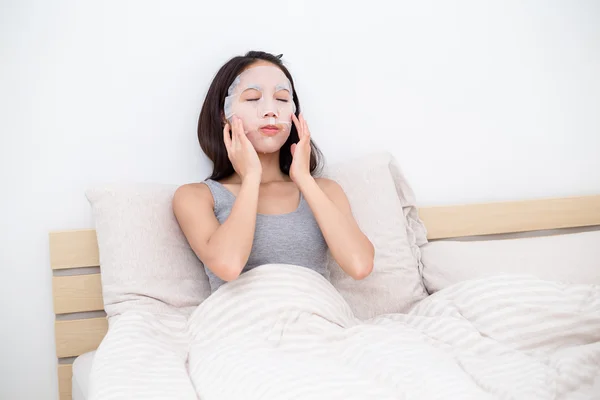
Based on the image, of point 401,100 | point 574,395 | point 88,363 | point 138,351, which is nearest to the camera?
point 574,395

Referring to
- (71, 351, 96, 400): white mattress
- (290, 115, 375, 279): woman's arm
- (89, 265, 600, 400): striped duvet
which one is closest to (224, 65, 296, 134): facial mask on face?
(290, 115, 375, 279): woman's arm

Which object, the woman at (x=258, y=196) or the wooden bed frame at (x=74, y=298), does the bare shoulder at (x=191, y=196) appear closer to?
the woman at (x=258, y=196)

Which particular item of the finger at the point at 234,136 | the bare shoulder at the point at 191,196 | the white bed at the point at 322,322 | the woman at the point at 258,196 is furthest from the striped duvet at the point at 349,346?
the finger at the point at 234,136

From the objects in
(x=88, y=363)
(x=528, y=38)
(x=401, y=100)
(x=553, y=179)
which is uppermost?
(x=528, y=38)

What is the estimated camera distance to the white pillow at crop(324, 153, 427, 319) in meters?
1.47

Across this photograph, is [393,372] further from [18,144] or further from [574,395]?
[18,144]

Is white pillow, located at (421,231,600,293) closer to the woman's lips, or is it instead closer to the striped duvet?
the striped duvet

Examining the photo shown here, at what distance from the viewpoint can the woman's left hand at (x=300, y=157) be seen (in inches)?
54.7

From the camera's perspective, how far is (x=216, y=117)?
1495 millimetres

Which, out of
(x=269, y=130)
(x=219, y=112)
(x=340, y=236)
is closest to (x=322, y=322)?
(x=340, y=236)

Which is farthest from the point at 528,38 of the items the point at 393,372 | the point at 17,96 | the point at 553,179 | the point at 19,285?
the point at 19,285

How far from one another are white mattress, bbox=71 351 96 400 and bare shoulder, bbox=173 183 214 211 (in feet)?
1.43

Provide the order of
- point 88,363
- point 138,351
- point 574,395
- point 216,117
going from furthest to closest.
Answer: point 216,117
point 88,363
point 138,351
point 574,395

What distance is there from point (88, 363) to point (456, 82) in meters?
1.43
